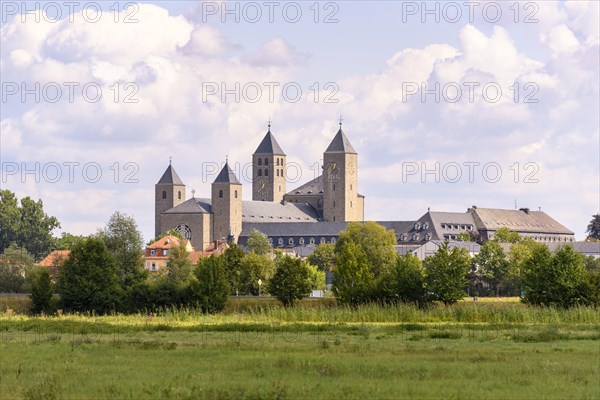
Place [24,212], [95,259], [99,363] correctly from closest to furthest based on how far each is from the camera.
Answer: [99,363], [95,259], [24,212]

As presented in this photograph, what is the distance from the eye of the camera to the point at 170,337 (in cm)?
3909

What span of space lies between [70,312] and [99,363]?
4357 cm

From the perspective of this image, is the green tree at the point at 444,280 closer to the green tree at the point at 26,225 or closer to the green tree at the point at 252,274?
the green tree at the point at 252,274

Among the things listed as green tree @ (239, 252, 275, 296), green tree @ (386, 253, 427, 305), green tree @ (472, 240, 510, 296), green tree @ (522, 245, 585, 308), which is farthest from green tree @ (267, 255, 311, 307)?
green tree @ (472, 240, 510, 296)

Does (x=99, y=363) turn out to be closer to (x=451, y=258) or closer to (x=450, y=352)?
(x=450, y=352)

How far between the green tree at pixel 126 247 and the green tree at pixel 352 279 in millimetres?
12733

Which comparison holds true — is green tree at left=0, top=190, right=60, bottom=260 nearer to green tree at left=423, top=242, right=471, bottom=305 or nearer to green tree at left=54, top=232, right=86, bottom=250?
green tree at left=54, top=232, right=86, bottom=250

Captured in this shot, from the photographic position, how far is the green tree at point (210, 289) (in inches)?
2765

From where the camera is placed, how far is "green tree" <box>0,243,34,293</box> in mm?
109875

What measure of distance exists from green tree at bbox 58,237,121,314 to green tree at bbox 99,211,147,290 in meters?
1.67

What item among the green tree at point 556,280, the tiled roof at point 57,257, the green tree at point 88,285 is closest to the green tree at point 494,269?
the tiled roof at point 57,257

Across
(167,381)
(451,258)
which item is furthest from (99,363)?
(451,258)

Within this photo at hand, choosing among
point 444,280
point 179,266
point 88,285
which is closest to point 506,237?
point 179,266

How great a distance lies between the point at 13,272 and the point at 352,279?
155 feet
